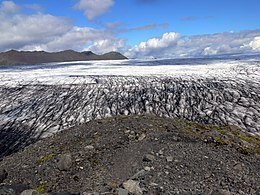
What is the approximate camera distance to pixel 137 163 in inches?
262

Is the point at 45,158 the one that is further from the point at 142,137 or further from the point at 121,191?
the point at 121,191

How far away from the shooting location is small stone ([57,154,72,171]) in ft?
22.7

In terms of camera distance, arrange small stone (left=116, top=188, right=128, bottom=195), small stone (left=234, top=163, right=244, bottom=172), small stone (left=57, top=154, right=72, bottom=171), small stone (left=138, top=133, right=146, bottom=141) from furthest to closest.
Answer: small stone (left=138, top=133, right=146, bottom=141), small stone (left=57, top=154, right=72, bottom=171), small stone (left=234, top=163, right=244, bottom=172), small stone (left=116, top=188, right=128, bottom=195)

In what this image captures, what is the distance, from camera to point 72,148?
26.2 feet

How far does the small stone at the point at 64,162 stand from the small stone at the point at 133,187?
5.78 feet

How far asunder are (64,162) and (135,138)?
197 centimetres

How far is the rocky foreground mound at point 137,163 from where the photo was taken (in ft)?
19.6

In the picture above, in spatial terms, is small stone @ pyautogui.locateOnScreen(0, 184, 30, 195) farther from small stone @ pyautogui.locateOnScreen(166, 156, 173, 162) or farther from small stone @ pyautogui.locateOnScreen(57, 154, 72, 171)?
small stone @ pyautogui.locateOnScreen(166, 156, 173, 162)

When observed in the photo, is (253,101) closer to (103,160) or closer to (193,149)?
(193,149)

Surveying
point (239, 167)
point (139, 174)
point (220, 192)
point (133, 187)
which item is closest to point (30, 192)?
point (133, 187)

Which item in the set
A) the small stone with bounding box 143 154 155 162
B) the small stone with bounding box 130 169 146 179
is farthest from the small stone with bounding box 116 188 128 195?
the small stone with bounding box 143 154 155 162

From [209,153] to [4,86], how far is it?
48.8 ft

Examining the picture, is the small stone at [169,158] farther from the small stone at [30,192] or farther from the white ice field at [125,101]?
the white ice field at [125,101]

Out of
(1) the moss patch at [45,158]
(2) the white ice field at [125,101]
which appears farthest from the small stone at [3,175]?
(2) the white ice field at [125,101]
